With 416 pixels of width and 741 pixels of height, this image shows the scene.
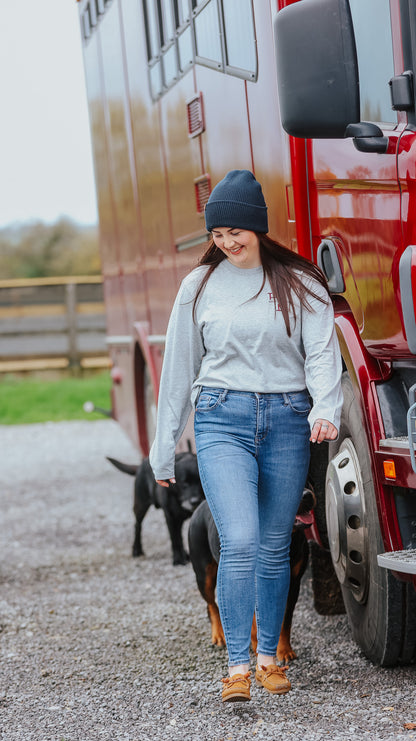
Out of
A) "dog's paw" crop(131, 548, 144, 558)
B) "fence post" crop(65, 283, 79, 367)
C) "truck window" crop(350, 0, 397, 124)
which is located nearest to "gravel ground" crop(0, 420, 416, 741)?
"dog's paw" crop(131, 548, 144, 558)

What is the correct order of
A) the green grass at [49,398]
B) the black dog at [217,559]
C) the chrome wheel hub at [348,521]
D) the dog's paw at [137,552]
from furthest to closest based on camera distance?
the green grass at [49,398]
the dog's paw at [137,552]
the black dog at [217,559]
the chrome wheel hub at [348,521]

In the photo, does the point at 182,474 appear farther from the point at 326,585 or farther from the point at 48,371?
the point at 48,371

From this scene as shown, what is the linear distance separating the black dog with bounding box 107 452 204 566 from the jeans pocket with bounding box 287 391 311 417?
2.70m

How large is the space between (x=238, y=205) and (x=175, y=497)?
10.8 ft

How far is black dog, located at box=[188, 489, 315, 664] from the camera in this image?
4.29 metres

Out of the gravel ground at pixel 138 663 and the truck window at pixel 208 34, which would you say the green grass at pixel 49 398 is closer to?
the gravel ground at pixel 138 663

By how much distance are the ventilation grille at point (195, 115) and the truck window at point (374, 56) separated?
1655 millimetres

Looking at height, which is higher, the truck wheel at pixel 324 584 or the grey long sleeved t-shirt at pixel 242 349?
the grey long sleeved t-shirt at pixel 242 349

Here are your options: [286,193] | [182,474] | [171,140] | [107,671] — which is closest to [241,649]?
[107,671]

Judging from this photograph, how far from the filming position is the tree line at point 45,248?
38.1 metres

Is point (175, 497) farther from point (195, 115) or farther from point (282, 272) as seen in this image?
point (282, 272)

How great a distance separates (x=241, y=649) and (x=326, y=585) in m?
1.42

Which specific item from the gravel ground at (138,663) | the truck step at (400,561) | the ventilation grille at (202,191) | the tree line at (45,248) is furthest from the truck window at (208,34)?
the tree line at (45,248)

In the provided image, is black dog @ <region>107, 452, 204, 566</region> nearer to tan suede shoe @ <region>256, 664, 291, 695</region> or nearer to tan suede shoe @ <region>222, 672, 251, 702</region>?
tan suede shoe @ <region>256, 664, 291, 695</region>
